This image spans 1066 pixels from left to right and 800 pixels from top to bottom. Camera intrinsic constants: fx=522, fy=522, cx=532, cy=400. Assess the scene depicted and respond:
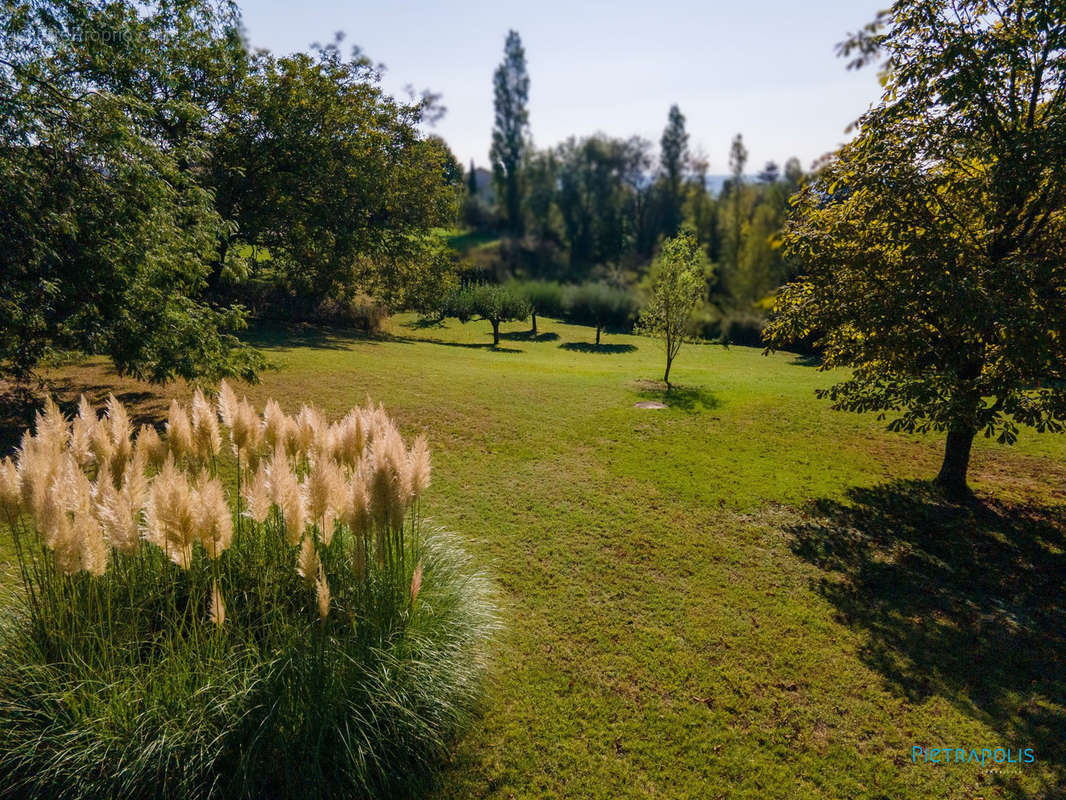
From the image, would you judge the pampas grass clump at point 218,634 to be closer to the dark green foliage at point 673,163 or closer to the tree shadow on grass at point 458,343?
the tree shadow on grass at point 458,343

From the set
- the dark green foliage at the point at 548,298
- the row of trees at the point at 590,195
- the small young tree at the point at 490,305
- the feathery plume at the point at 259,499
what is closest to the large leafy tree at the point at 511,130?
the row of trees at the point at 590,195

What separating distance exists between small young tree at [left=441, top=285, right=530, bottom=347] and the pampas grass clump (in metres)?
28.3

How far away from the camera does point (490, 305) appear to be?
1297 inches

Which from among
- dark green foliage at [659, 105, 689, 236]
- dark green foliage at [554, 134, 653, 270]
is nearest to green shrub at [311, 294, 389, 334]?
dark green foliage at [554, 134, 653, 270]

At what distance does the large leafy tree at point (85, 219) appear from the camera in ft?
25.4

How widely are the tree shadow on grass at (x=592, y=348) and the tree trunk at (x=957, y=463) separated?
22.6 metres

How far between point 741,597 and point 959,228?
20.7ft

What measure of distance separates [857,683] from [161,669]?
19.6ft

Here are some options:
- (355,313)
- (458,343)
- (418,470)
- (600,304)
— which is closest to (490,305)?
(458,343)

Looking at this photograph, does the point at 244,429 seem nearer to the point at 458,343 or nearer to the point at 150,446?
the point at 150,446

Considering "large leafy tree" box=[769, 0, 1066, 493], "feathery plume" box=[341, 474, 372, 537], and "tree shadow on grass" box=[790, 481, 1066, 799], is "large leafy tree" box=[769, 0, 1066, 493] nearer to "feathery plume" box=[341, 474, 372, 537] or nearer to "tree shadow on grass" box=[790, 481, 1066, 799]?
"tree shadow on grass" box=[790, 481, 1066, 799]

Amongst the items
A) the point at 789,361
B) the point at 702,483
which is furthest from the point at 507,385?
the point at 789,361

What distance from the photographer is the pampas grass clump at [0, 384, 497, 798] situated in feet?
10.4

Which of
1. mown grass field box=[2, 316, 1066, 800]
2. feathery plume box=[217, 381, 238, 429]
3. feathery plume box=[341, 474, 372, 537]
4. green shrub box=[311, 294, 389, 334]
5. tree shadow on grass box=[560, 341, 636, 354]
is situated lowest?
mown grass field box=[2, 316, 1066, 800]
